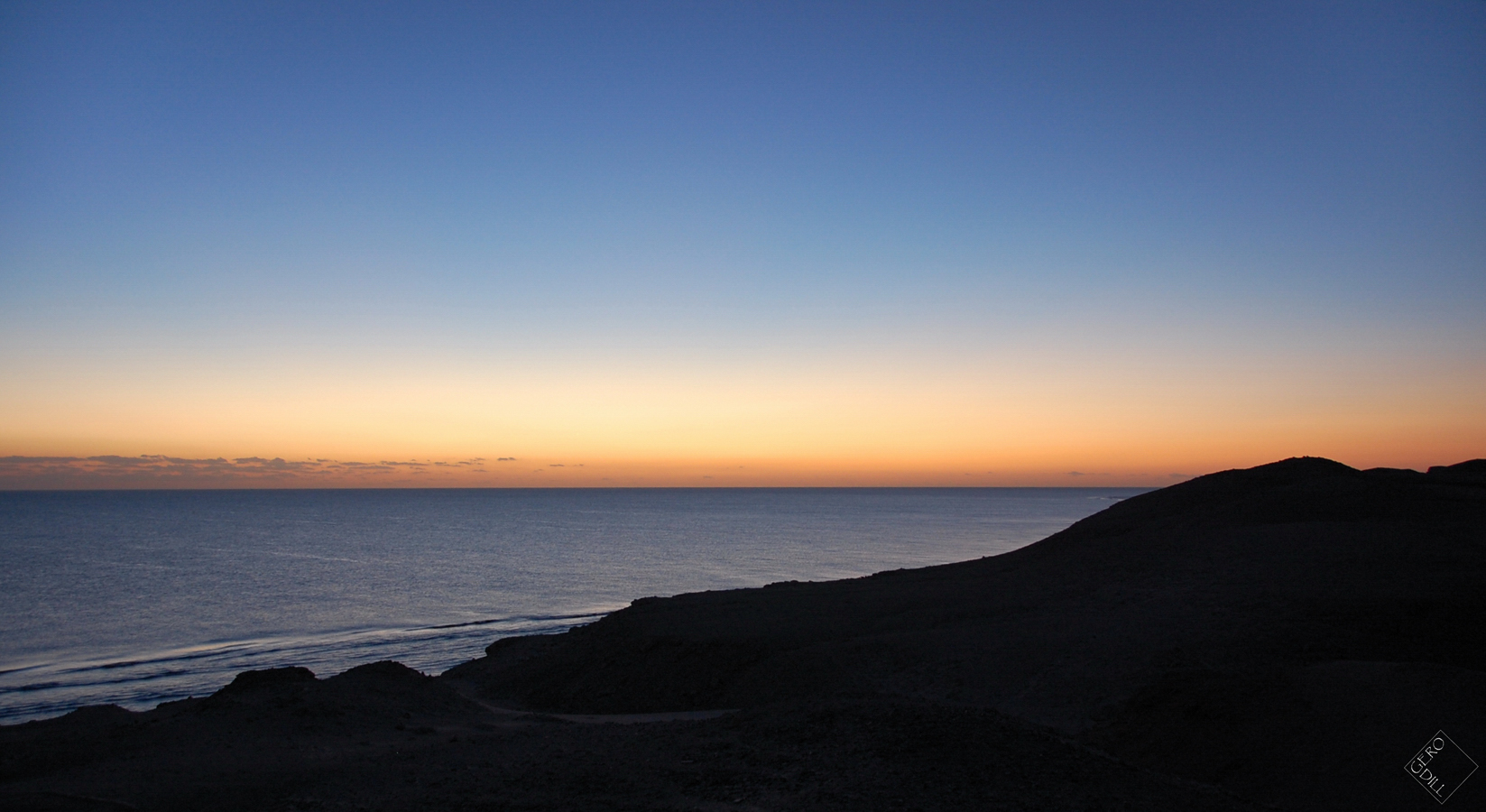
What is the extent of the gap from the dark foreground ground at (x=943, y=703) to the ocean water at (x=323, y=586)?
10042mm

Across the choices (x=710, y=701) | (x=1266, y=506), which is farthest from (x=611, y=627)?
(x=1266, y=506)

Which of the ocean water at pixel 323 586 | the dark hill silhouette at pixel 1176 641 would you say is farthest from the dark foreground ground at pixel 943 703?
the ocean water at pixel 323 586

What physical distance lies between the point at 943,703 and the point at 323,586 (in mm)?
43863

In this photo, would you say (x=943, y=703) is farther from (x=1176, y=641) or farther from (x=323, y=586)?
(x=323, y=586)

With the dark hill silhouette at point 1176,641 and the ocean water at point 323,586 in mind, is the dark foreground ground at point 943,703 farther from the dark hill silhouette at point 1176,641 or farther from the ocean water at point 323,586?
the ocean water at point 323,586

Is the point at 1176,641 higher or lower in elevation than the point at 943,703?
higher

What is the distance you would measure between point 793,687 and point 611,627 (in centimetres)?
762

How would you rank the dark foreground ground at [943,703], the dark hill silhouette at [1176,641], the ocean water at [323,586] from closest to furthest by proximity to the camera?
the dark foreground ground at [943,703] < the dark hill silhouette at [1176,641] < the ocean water at [323,586]

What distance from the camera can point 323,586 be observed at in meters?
48.0

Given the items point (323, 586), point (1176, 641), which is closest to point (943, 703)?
point (1176, 641)

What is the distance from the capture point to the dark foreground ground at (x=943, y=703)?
9.15m

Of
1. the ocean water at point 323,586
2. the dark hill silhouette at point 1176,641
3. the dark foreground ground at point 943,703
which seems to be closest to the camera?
the dark foreground ground at point 943,703

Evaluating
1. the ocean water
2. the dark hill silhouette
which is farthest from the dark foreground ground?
the ocean water

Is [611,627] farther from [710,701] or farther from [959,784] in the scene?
[959,784]
